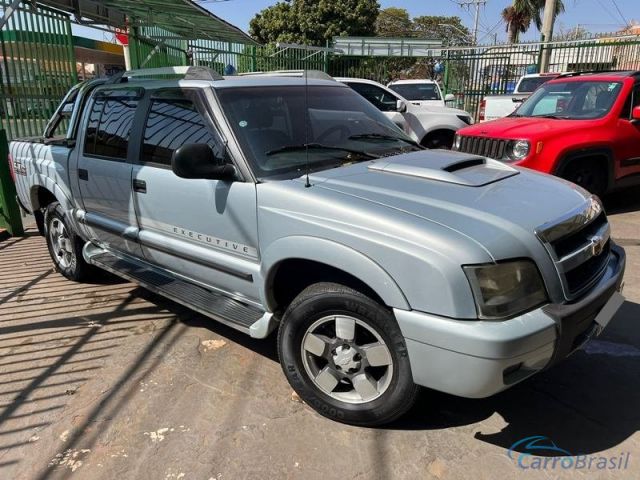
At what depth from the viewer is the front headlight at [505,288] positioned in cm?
223

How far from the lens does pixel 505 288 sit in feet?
7.48

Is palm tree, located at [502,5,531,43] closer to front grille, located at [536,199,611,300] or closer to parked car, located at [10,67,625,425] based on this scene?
parked car, located at [10,67,625,425]

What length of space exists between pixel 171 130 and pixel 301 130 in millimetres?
887

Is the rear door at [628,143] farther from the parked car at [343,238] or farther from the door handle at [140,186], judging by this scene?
the door handle at [140,186]

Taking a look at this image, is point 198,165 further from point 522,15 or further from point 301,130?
point 522,15

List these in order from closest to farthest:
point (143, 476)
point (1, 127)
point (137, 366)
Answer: point (143, 476)
point (137, 366)
point (1, 127)

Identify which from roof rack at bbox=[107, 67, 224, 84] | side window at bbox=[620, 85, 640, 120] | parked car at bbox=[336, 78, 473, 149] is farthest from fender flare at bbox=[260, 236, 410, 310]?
parked car at bbox=[336, 78, 473, 149]

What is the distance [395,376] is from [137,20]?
1133 cm

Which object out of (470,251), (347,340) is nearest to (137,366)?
(347,340)

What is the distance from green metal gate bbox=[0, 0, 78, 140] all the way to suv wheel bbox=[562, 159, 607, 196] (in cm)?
739

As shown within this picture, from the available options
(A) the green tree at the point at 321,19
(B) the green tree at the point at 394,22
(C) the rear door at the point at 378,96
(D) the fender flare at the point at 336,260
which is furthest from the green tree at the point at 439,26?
(D) the fender flare at the point at 336,260

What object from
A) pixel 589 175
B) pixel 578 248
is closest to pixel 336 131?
pixel 578 248

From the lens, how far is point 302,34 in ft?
109

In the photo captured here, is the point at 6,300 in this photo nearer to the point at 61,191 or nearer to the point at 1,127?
the point at 61,191
